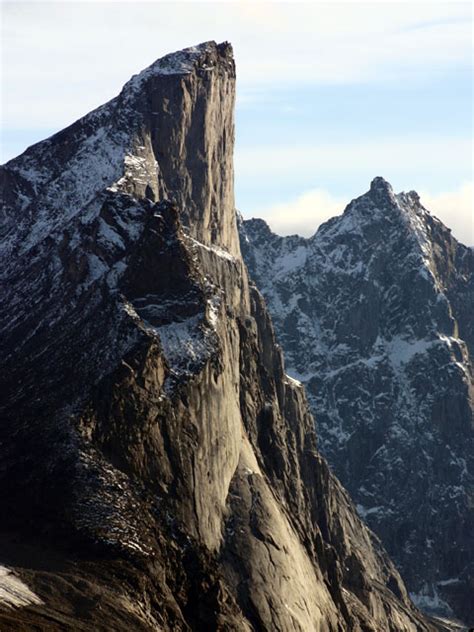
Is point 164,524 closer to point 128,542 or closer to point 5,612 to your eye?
point 128,542

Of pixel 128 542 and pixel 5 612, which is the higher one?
pixel 128 542

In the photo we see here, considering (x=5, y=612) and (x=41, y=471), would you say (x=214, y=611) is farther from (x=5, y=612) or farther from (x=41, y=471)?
(x=5, y=612)

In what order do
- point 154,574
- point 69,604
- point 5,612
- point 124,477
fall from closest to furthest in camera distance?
1. point 5,612
2. point 69,604
3. point 154,574
4. point 124,477

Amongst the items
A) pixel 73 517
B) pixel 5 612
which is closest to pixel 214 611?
pixel 73 517

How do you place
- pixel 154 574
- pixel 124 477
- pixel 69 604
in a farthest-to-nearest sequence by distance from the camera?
1. pixel 124 477
2. pixel 154 574
3. pixel 69 604

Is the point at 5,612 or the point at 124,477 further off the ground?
the point at 124,477

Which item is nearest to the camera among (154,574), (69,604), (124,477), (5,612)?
(5,612)

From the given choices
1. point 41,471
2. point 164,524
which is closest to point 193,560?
point 164,524

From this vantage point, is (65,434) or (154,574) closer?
(154,574)

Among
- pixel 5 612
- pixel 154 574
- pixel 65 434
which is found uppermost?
pixel 65 434
